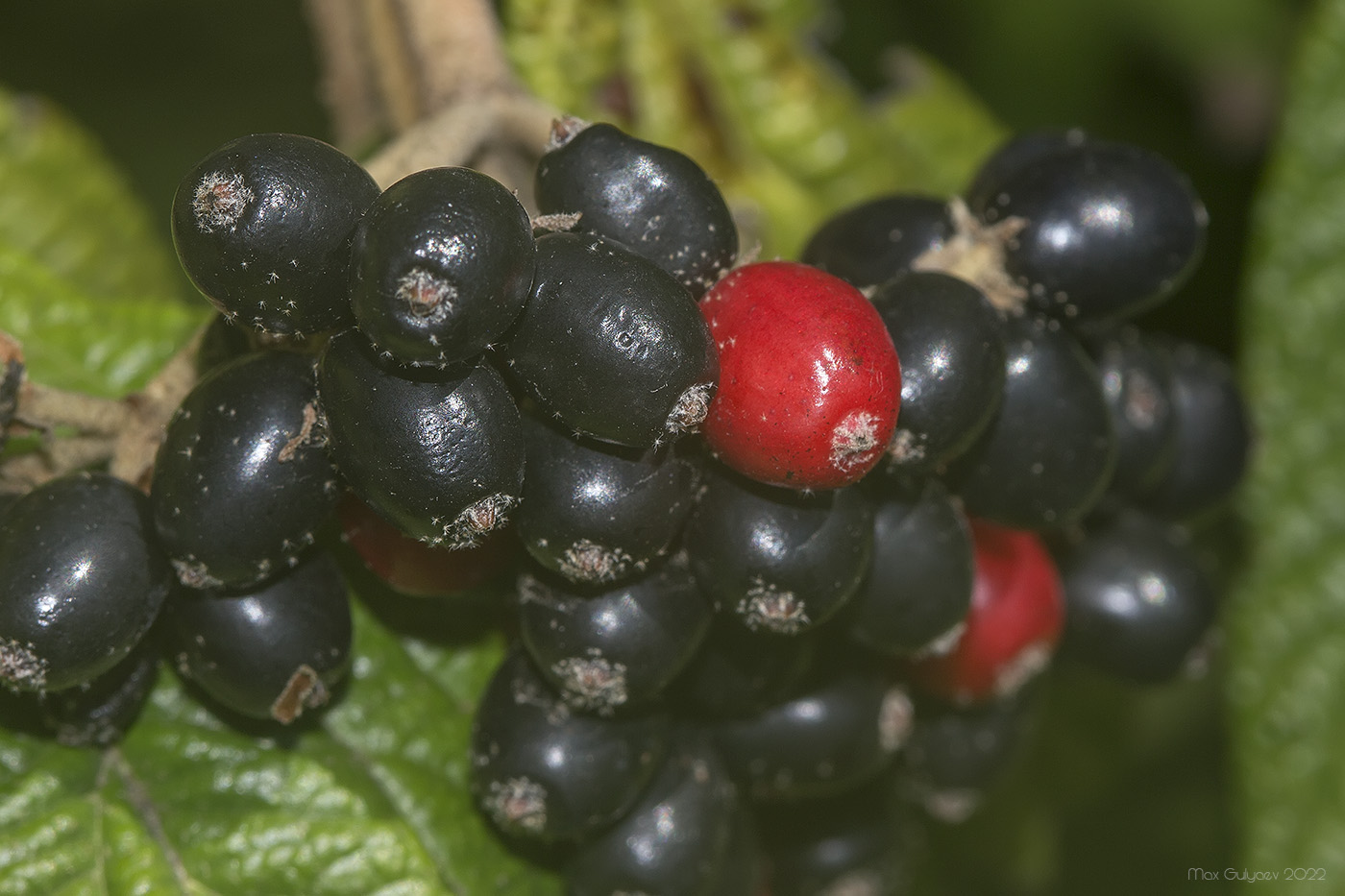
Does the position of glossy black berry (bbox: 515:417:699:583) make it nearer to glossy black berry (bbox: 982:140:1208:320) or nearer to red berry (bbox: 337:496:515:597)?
red berry (bbox: 337:496:515:597)

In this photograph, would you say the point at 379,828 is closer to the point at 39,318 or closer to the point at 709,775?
the point at 709,775

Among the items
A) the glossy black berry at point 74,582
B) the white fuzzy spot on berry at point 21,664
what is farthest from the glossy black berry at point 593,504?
the white fuzzy spot on berry at point 21,664

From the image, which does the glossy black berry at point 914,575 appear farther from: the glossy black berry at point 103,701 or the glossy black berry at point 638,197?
the glossy black berry at point 103,701

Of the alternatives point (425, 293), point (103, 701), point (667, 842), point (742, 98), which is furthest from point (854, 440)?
point (742, 98)

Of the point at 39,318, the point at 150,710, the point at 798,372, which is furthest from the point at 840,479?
the point at 39,318

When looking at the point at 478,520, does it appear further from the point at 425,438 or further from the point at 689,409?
the point at 689,409

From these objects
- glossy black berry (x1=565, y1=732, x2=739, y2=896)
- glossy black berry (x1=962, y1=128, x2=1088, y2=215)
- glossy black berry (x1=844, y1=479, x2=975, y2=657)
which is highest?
glossy black berry (x1=962, y1=128, x2=1088, y2=215)

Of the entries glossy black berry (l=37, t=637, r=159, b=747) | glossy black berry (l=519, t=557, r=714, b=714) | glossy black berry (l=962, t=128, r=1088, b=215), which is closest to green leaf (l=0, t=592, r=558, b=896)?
glossy black berry (l=37, t=637, r=159, b=747)
